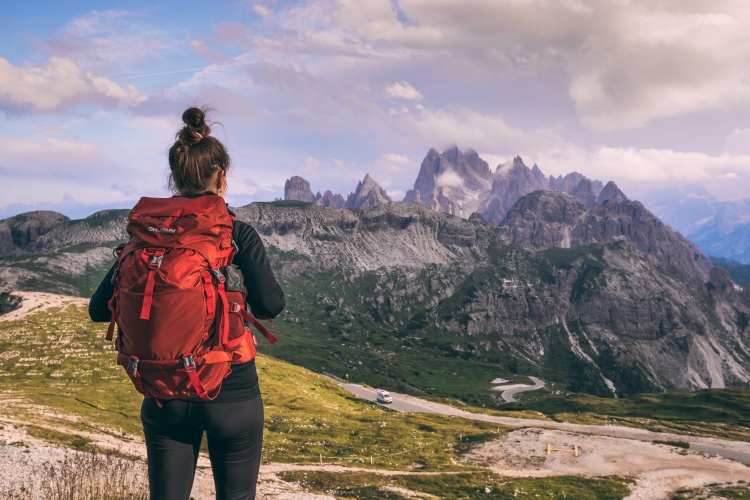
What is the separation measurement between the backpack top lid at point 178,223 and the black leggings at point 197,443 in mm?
2124

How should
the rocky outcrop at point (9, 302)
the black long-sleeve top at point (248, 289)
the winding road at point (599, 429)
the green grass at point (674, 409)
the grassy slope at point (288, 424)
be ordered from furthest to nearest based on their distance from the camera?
the green grass at point (674, 409) → the rocky outcrop at point (9, 302) → the winding road at point (599, 429) → the grassy slope at point (288, 424) → the black long-sleeve top at point (248, 289)

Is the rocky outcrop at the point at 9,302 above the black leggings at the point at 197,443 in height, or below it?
below

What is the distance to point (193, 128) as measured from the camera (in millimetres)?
6770

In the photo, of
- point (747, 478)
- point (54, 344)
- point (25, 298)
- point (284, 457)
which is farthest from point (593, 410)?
point (25, 298)

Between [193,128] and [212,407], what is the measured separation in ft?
12.7

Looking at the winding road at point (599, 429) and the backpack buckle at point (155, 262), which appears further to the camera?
the winding road at point (599, 429)

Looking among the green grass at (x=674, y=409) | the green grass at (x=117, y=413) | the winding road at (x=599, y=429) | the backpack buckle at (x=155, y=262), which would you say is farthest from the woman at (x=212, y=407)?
the green grass at (x=674, y=409)

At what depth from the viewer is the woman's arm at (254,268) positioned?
639cm

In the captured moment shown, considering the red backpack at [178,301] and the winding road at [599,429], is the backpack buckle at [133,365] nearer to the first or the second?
the red backpack at [178,301]

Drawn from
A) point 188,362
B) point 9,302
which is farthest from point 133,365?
point 9,302


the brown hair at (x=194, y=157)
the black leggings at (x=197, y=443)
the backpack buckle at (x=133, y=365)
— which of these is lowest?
the black leggings at (x=197, y=443)

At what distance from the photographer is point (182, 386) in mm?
5805

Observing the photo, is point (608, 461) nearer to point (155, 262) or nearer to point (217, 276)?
point (217, 276)

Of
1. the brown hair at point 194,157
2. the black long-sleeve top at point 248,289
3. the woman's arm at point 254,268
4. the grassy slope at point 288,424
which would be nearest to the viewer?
the black long-sleeve top at point 248,289
